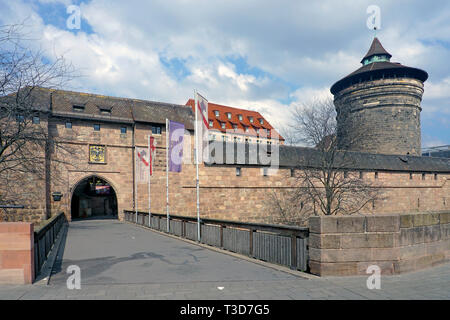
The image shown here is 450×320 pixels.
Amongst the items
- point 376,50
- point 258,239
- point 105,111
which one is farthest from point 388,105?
point 258,239

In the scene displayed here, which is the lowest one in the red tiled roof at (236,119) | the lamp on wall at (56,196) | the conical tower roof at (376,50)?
the lamp on wall at (56,196)

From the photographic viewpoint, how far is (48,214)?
23.4 meters

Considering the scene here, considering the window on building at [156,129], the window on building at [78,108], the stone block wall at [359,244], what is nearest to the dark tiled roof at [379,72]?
the window on building at [156,129]

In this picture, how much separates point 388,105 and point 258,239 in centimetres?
4122

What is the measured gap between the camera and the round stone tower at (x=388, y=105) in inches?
1646

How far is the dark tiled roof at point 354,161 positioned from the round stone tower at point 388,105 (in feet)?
15.6

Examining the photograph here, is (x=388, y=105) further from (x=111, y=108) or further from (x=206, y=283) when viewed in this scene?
(x=206, y=283)

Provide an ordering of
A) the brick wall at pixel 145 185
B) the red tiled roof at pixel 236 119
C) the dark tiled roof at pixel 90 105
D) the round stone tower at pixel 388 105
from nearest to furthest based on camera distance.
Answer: the brick wall at pixel 145 185, the dark tiled roof at pixel 90 105, the round stone tower at pixel 388 105, the red tiled roof at pixel 236 119

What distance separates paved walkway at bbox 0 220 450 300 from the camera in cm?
475

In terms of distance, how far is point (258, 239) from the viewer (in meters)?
7.73

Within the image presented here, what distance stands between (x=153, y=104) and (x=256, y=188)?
1247cm

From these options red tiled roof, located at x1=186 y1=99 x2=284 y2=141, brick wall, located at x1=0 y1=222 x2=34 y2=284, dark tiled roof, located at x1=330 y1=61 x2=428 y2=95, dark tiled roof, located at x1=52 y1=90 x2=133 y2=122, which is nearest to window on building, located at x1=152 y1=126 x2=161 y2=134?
dark tiled roof, located at x1=52 y1=90 x2=133 y2=122

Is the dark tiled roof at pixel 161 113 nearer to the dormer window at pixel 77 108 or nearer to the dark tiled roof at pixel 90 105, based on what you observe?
the dark tiled roof at pixel 90 105

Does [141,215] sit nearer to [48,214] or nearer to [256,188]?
[48,214]
